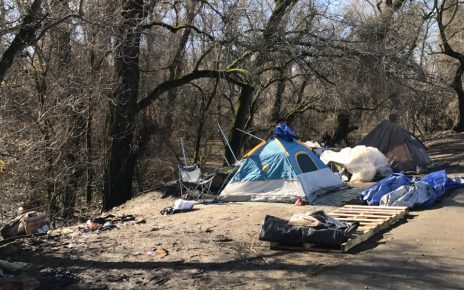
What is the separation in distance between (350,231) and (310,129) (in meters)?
18.4

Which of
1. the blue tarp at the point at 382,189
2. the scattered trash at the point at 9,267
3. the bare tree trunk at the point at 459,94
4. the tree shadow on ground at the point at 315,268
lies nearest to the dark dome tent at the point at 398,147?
the blue tarp at the point at 382,189

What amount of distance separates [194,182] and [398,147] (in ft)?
21.9

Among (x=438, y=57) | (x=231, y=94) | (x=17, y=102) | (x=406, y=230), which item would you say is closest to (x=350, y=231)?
(x=406, y=230)

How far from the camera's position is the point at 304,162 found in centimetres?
1232

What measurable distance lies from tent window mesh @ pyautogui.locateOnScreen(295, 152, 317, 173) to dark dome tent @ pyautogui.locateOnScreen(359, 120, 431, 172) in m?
4.15

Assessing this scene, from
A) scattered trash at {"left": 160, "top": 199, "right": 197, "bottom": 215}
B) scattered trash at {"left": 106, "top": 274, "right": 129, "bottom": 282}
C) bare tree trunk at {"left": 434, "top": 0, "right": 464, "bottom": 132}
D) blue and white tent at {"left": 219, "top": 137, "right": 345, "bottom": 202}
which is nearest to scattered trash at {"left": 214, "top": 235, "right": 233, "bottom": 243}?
scattered trash at {"left": 106, "top": 274, "right": 129, "bottom": 282}

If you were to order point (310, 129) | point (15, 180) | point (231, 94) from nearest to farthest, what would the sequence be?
point (15, 180) < point (231, 94) < point (310, 129)

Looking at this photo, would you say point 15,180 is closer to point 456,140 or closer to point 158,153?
point 158,153

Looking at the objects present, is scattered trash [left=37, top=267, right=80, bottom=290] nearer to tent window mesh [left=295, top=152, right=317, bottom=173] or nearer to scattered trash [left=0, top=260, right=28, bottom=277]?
scattered trash [left=0, top=260, right=28, bottom=277]

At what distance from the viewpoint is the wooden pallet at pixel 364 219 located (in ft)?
24.7

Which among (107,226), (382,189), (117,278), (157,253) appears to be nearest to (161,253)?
(157,253)

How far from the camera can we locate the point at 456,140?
22703mm

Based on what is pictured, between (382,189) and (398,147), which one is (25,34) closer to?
(382,189)

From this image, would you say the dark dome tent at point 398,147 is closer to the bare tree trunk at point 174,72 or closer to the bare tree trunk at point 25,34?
the bare tree trunk at point 174,72
